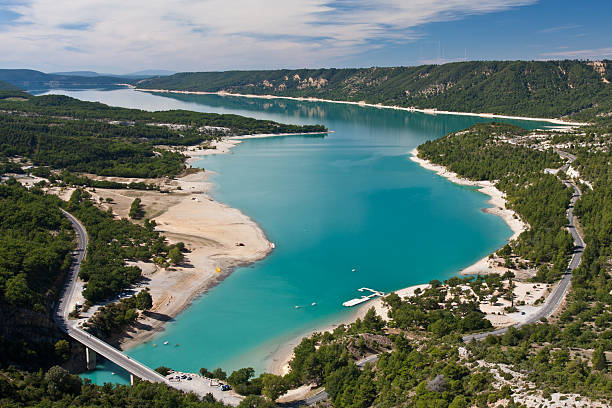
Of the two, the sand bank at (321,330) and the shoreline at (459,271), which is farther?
the shoreline at (459,271)

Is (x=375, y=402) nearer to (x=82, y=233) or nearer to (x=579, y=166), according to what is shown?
(x=82, y=233)

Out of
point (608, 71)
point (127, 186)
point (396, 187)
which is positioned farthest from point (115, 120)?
point (608, 71)

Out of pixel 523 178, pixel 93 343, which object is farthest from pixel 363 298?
pixel 523 178

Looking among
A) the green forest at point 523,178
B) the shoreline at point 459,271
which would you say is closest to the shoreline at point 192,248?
the shoreline at point 459,271

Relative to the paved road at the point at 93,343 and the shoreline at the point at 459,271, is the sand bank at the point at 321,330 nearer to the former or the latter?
the shoreline at the point at 459,271

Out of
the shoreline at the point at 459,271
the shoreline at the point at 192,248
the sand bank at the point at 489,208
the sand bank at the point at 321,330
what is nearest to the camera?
the sand bank at the point at 321,330

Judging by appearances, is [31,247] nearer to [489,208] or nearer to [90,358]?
[90,358]
